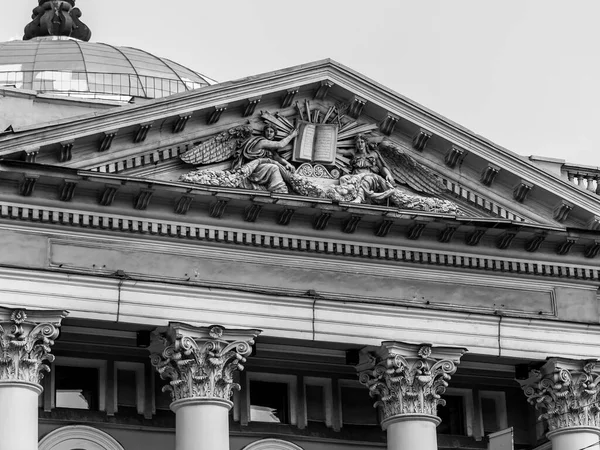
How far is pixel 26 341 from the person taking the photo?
32.2 metres

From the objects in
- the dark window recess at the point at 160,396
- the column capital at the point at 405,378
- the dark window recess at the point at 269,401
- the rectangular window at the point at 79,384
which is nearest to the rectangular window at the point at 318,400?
the dark window recess at the point at 269,401

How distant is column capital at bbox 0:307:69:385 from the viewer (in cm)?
3203

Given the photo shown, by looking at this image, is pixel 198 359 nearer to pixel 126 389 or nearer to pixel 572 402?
pixel 126 389

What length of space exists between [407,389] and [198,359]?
4.26 m

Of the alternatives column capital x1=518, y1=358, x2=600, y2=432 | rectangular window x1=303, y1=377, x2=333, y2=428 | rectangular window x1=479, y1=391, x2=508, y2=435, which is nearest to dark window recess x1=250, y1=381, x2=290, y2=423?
rectangular window x1=303, y1=377, x2=333, y2=428

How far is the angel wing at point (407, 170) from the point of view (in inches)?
1433

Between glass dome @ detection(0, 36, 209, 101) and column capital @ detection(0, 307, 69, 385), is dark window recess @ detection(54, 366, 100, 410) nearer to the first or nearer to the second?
column capital @ detection(0, 307, 69, 385)

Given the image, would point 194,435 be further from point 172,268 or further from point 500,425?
point 500,425

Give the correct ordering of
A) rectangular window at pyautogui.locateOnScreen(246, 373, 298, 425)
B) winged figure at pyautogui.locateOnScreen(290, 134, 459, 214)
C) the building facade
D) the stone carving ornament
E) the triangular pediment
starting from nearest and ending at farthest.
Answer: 1. the building facade
2. the triangular pediment
3. winged figure at pyautogui.locateOnScreen(290, 134, 459, 214)
4. rectangular window at pyautogui.locateOnScreen(246, 373, 298, 425)
5. the stone carving ornament

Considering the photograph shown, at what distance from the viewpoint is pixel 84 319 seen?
33.1 meters

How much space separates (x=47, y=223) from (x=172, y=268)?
2568 millimetres

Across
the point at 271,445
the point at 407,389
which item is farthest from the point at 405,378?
the point at 271,445

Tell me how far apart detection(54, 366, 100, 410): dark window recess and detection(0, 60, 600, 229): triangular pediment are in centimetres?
415

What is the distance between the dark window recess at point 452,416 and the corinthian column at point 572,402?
2.38 m
